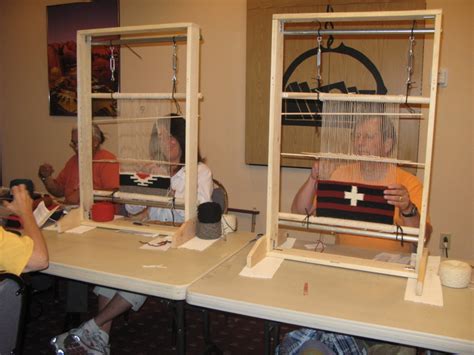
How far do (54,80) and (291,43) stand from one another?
2265 mm

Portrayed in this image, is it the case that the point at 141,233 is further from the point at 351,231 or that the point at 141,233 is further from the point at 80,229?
the point at 351,231

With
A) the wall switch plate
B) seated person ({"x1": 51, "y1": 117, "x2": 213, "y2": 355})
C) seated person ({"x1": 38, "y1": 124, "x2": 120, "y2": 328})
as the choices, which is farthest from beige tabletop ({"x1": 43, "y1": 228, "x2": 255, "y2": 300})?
the wall switch plate

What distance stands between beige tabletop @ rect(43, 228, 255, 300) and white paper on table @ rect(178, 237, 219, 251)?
26mm

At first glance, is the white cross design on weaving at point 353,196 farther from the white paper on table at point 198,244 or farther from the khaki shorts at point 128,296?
the khaki shorts at point 128,296

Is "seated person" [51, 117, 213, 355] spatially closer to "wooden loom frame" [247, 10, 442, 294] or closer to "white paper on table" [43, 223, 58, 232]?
"white paper on table" [43, 223, 58, 232]

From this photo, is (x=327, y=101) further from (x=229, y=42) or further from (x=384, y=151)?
(x=229, y=42)

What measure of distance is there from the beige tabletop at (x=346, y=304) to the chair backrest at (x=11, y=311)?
49 centimetres

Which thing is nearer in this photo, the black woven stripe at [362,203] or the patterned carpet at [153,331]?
the black woven stripe at [362,203]

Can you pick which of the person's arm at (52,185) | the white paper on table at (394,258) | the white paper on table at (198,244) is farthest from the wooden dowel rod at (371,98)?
the person's arm at (52,185)

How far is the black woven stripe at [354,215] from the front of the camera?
1.67m

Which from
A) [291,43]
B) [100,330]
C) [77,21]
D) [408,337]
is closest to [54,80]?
[77,21]

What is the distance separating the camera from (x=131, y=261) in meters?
1.66

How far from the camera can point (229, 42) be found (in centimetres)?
334

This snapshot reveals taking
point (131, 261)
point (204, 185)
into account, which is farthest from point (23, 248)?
point (204, 185)
